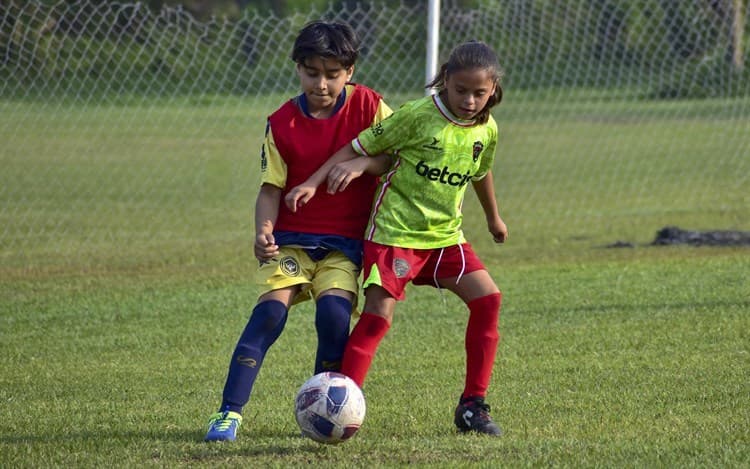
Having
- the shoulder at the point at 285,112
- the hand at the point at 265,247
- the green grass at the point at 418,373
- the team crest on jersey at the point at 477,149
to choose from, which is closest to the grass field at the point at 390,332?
the green grass at the point at 418,373

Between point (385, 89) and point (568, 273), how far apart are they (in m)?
6.76

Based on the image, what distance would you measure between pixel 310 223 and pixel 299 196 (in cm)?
27

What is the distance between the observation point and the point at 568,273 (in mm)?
9156

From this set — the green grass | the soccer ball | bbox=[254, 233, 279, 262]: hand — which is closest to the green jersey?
bbox=[254, 233, 279, 262]: hand

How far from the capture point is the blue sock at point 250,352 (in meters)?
4.57

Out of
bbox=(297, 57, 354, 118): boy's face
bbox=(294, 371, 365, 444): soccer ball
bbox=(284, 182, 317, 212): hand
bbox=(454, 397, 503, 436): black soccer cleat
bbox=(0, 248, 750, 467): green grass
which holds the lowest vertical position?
bbox=(0, 248, 750, 467): green grass

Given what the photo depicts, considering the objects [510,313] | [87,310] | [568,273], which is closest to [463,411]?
[510,313]

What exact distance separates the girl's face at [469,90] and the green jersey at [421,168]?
2.9 inches

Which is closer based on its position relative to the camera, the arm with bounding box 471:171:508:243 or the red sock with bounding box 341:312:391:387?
the red sock with bounding box 341:312:391:387

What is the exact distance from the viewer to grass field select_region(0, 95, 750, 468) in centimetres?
451

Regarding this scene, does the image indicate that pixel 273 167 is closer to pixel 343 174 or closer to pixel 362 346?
pixel 343 174

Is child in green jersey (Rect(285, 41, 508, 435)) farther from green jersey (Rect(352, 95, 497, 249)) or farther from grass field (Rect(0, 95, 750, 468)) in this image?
grass field (Rect(0, 95, 750, 468))

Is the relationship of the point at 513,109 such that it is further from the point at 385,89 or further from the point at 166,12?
the point at 166,12

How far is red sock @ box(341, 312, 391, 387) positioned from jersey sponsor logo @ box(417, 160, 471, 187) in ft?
1.87
